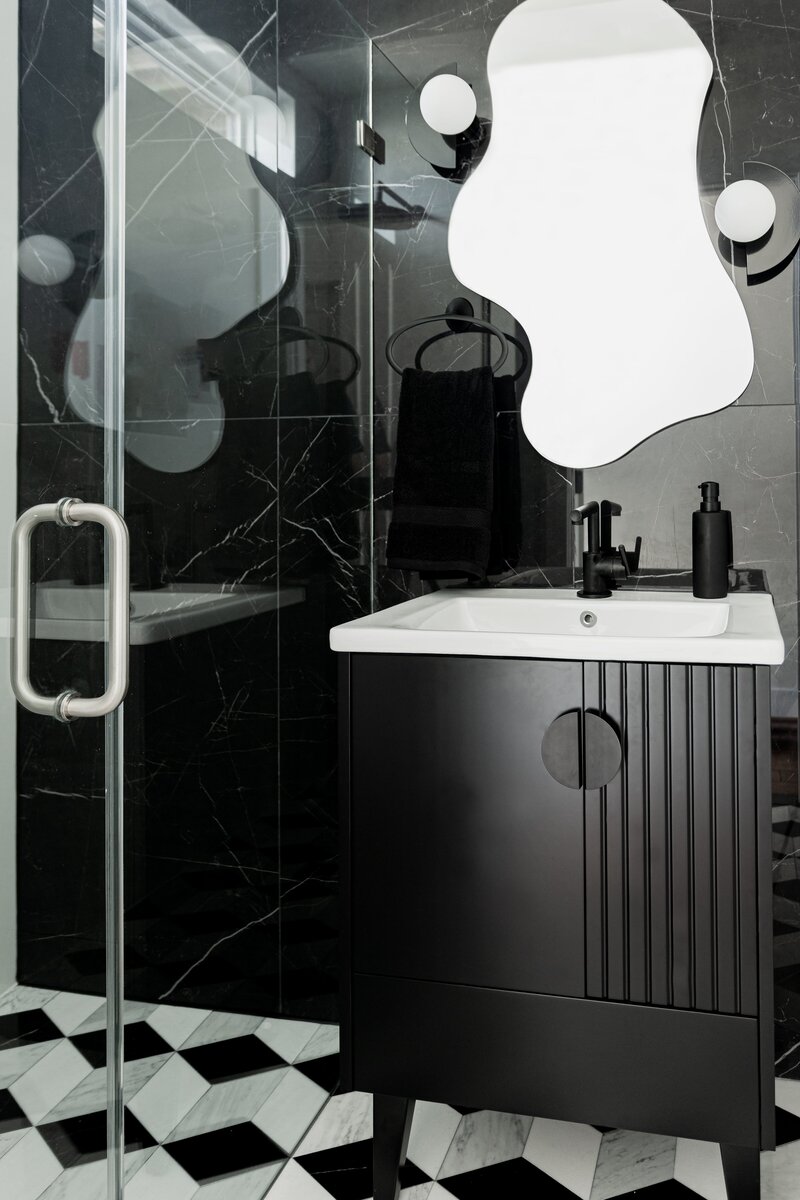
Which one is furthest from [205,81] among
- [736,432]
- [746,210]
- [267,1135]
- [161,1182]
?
[267,1135]

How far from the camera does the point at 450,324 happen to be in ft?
6.40

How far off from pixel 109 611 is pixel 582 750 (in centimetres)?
62

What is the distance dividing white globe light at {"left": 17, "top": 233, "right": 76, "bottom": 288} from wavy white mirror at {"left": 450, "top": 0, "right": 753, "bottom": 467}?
1.05 metres

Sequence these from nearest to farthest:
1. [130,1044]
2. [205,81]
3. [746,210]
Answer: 1. [130,1044]
2. [205,81]
3. [746,210]

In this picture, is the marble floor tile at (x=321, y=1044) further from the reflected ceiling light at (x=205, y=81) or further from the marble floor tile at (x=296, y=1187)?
the reflected ceiling light at (x=205, y=81)

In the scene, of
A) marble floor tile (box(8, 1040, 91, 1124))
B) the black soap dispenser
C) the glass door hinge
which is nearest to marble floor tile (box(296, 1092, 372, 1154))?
marble floor tile (box(8, 1040, 91, 1124))

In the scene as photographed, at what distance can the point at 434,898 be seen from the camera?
1367mm

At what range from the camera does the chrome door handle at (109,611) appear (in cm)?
93

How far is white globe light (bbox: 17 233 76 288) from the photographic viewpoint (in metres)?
0.94

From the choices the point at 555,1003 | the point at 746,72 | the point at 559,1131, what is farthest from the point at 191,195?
the point at 559,1131

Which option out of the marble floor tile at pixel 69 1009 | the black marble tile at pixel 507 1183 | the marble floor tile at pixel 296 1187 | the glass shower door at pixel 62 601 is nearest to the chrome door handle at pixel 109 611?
the glass shower door at pixel 62 601

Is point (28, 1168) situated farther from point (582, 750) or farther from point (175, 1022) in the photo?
point (582, 750)

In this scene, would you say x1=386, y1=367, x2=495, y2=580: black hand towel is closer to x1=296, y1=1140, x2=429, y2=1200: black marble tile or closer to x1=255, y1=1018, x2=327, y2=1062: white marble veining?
x1=255, y1=1018, x2=327, y2=1062: white marble veining

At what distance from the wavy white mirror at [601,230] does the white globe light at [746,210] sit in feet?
0.17
